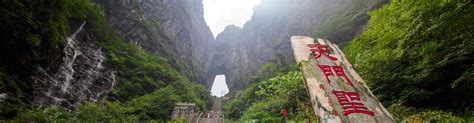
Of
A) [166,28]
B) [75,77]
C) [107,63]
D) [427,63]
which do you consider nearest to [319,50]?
[427,63]

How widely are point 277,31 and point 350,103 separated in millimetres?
42036

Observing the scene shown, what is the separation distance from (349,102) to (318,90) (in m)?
0.30

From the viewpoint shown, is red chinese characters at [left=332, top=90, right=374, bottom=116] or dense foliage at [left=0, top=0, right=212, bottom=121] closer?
red chinese characters at [left=332, top=90, right=374, bottom=116]

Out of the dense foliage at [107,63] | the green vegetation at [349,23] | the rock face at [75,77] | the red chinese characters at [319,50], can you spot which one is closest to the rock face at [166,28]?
the dense foliage at [107,63]

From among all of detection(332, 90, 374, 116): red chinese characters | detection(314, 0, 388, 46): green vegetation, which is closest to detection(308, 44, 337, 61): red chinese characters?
detection(332, 90, 374, 116): red chinese characters

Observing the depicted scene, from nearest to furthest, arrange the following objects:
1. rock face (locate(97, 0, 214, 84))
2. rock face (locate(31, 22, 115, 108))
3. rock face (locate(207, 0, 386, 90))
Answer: rock face (locate(31, 22, 115, 108))
rock face (locate(207, 0, 386, 90))
rock face (locate(97, 0, 214, 84))

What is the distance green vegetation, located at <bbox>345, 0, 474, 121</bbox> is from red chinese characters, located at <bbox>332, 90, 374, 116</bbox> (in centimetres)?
173

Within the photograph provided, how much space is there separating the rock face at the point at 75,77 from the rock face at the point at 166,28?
29.9 feet

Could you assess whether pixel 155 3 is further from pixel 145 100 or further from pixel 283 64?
pixel 145 100

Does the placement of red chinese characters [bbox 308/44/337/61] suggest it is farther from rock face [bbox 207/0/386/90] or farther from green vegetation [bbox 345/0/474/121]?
rock face [bbox 207/0/386/90]

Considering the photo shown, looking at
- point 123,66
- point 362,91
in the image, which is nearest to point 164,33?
point 123,66

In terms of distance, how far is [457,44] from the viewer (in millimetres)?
5062

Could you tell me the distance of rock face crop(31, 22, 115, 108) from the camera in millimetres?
10957

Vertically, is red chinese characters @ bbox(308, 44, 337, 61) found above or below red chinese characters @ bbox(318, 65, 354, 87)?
above
